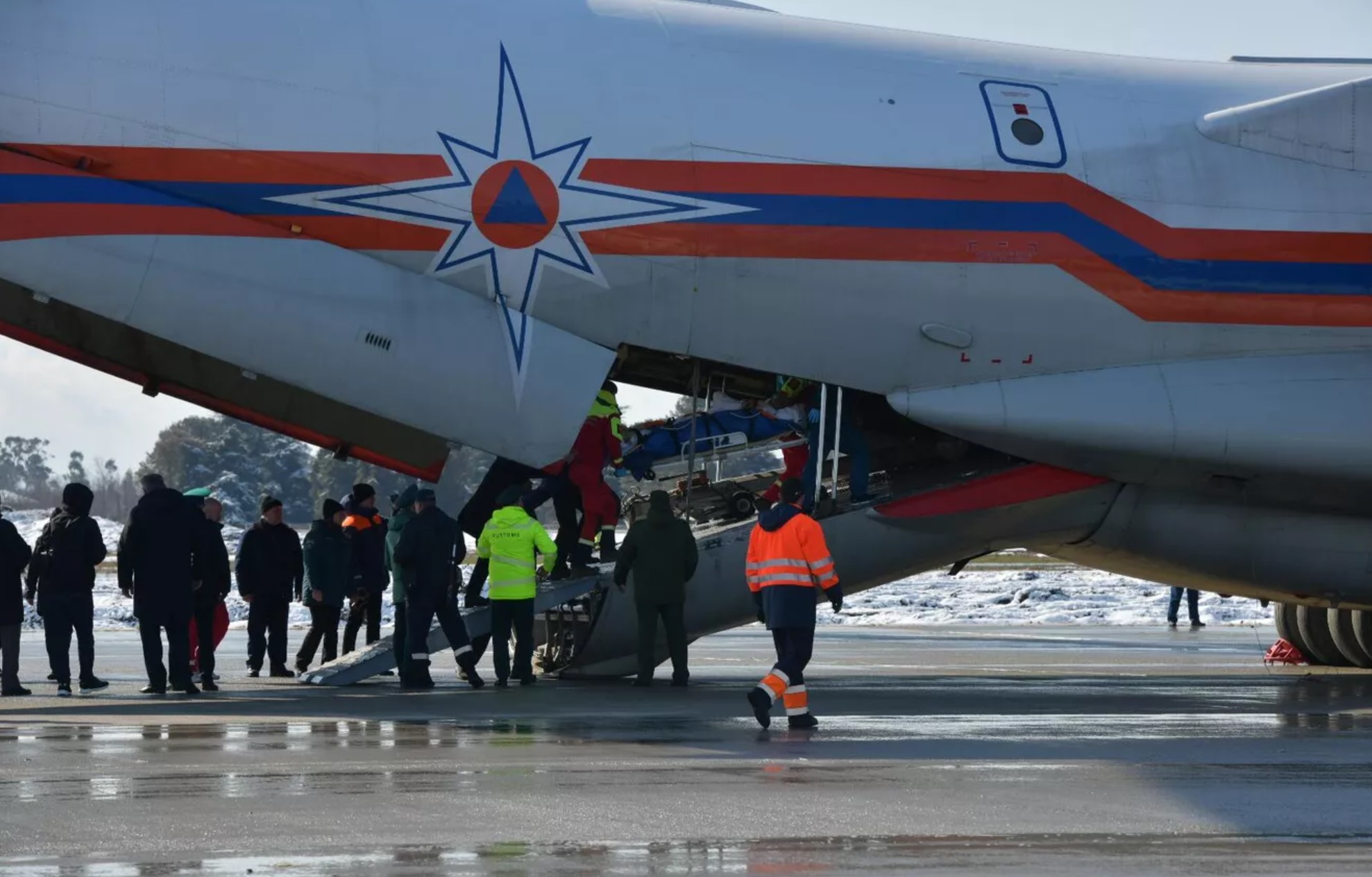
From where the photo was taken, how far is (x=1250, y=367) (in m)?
15.4

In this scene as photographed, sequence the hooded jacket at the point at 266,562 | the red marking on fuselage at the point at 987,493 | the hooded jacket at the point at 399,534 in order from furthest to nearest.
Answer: the hooded jacket at the point at 266,562
the hooded jacket at the point at 399,534
the red marking on fuselage at the point at 987,493

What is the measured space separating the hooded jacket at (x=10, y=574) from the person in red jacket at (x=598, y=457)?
184 inches

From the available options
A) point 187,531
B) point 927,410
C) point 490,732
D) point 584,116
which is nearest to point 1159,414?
point 927,410

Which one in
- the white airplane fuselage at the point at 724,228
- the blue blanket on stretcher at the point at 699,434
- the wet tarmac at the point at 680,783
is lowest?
the wet tarmac at the point at 680,783

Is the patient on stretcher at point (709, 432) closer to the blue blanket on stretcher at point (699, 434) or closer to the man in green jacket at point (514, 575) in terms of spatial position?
the blue blanket on stretcher at point (699, 434)

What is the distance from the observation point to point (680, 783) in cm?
908

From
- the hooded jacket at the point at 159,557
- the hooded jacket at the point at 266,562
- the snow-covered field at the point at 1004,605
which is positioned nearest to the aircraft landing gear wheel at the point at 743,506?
the hooded jacket at the point at 266,562

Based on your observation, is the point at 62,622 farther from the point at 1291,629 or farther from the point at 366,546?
the point at 1291,629

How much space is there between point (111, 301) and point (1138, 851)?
9140 mm

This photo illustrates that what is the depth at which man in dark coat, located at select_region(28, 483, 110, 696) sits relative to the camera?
14906mm

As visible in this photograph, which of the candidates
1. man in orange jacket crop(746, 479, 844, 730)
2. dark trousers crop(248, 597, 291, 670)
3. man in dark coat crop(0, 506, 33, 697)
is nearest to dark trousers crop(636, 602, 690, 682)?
man in orange jacket crop(746, 479, 844, 730)

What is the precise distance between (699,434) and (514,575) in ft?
7.39

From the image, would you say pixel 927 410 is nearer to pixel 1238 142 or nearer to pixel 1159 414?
pixel 1159 414

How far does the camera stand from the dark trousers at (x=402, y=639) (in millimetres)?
15391
